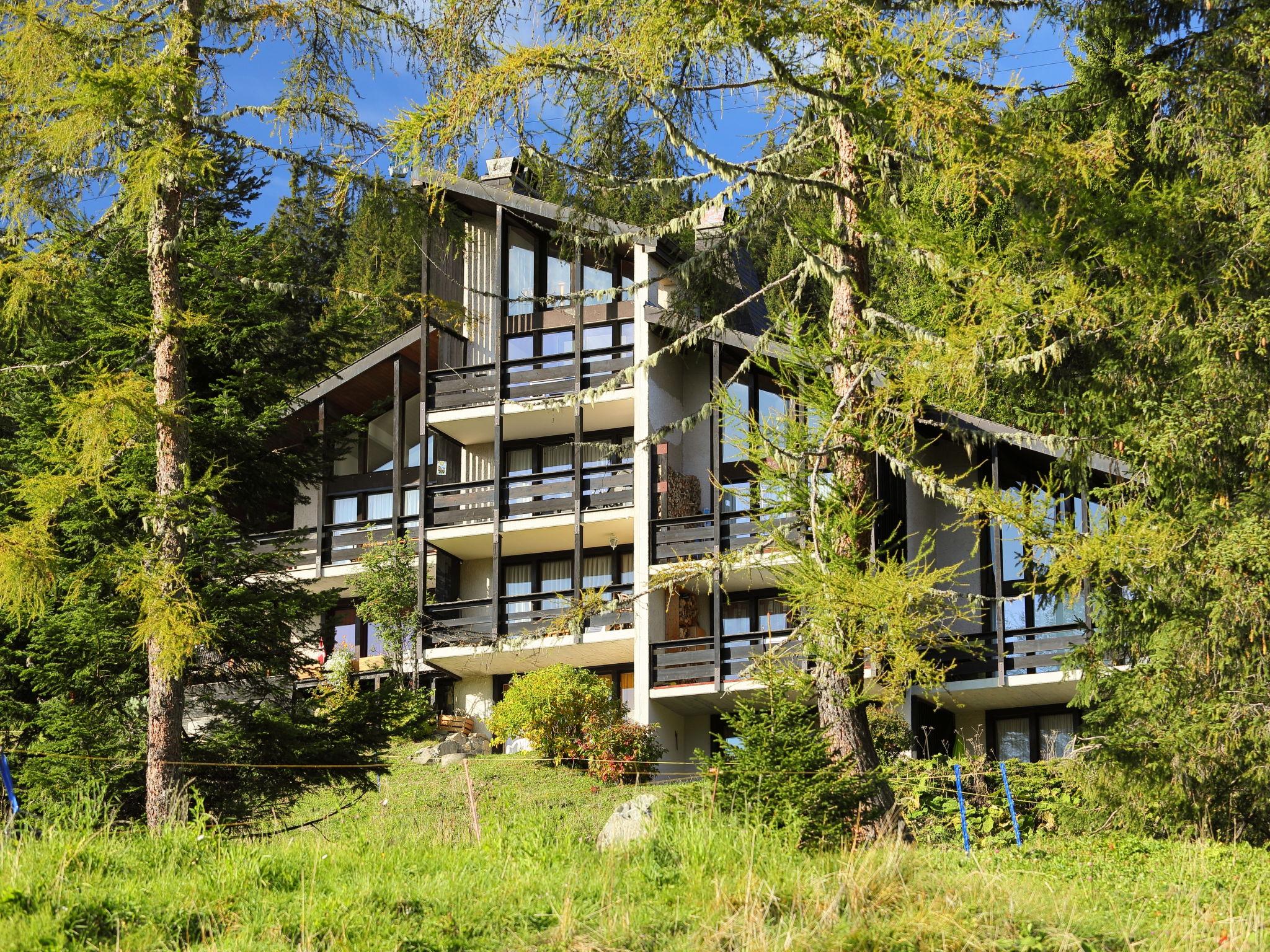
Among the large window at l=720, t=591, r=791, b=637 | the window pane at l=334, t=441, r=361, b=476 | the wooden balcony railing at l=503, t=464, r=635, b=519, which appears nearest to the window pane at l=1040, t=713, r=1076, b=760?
the large window at l=720, t=591, r=791, b=637

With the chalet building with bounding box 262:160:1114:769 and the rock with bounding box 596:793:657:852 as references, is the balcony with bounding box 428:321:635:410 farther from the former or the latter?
the rock with bounding box 596:793:657:852

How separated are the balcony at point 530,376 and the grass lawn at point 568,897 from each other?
17750 millimetres

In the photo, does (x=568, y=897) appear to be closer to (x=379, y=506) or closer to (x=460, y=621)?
(x=460, y=621)

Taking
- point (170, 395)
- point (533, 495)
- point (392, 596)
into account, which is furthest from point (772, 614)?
point (170, 395)

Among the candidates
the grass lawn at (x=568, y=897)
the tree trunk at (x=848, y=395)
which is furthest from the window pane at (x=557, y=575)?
the grass lawn at (x=568, y=897)

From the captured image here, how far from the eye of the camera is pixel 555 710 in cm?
2486

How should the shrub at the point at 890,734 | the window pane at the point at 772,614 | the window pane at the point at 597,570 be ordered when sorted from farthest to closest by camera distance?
1. the window pane at the point at 597,570
2. the window pane at the point at 772,614
3. the shrub at the point at 890,734

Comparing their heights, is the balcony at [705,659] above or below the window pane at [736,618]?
below

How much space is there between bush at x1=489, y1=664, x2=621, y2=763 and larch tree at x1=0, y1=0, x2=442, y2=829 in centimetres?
874

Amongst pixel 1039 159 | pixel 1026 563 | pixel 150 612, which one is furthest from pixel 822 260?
pixel 150 612

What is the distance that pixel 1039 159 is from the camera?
14570 millimetres

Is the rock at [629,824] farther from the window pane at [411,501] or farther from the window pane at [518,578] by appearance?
the window pane at [411,501]

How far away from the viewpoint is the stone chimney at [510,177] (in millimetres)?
30938

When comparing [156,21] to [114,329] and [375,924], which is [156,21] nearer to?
[114,329]
